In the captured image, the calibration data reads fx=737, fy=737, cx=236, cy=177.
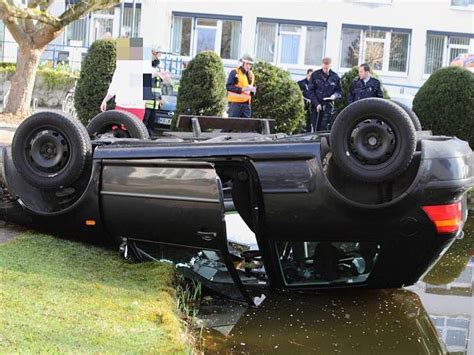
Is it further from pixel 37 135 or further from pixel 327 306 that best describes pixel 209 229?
pixel 37 135

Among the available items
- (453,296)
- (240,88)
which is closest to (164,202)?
(453,296)

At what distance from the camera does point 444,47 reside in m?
32.4

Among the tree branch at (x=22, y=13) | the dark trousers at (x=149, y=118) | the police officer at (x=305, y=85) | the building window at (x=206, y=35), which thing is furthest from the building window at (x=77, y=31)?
the dark trousers at (x=149, y=118)

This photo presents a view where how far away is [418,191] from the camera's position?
5.09m

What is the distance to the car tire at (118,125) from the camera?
284 inches

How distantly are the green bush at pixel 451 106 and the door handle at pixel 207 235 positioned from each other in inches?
346

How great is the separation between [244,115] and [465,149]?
6845mm

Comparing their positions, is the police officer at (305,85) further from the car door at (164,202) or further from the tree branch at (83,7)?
the car door at (164,202)

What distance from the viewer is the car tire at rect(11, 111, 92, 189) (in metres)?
5.79

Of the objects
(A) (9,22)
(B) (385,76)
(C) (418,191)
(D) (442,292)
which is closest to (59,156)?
(C) (418,191)

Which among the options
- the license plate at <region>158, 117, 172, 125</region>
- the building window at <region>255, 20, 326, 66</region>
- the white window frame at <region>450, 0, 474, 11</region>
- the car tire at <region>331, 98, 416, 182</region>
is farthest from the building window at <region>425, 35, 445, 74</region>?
the car tire at <region>331, 98, 416, 182</region>

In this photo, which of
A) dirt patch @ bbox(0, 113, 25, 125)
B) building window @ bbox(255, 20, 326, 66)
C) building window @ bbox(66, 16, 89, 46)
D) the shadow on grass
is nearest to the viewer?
the shadow on grass

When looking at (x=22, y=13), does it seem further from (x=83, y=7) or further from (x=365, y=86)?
(x=365, y=86)

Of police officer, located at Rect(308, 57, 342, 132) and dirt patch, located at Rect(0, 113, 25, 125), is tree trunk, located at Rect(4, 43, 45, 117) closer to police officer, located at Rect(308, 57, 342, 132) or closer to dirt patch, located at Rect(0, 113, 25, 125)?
dirt patch, located at Rect(0, 113, 25, 125)
